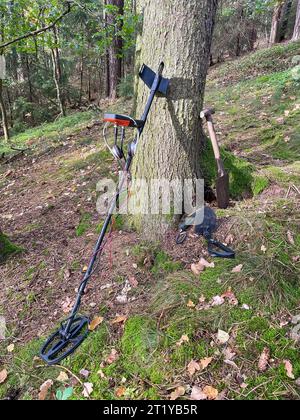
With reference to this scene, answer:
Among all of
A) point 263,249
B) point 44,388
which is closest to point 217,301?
point 263,249

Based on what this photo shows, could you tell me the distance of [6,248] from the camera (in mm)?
3109

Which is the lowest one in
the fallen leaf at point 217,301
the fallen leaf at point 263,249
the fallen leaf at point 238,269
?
the fallen leaf at point 217,301

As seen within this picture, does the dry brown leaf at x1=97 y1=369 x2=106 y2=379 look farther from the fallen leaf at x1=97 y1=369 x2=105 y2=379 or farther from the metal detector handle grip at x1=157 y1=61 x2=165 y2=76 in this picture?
the metal detector handle grip at x1=157 y1=61 x2=165 y2=76

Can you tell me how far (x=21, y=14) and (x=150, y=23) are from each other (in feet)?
18.6

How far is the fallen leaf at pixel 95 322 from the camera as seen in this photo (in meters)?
2.21

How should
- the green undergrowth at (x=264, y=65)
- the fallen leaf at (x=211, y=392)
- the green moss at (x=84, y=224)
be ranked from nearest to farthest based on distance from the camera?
the fallen leaf at (x=211, y=392)
the green moss at (x=84, y=224)
the green undergrowth at (x=264, y=65)

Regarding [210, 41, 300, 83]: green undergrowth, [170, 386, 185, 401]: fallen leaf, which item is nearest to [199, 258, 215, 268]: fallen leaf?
[170, 386, 185, 401]: fallen leaf

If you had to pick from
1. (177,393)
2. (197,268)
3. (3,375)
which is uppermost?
(197,268)

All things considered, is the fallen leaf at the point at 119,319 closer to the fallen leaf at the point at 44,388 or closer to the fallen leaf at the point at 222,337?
the fallen leaf at the point at 44,388

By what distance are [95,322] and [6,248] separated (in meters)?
1.44

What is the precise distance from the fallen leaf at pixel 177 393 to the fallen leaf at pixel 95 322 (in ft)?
2.38

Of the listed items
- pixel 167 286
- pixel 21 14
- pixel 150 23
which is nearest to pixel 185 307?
pixel 167 286

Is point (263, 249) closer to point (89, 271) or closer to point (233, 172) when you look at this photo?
point (233, 172)

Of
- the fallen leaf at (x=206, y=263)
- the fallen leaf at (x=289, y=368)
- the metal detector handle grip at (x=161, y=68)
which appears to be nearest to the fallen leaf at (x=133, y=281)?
the fallen leaf at (x=206, y=263)
